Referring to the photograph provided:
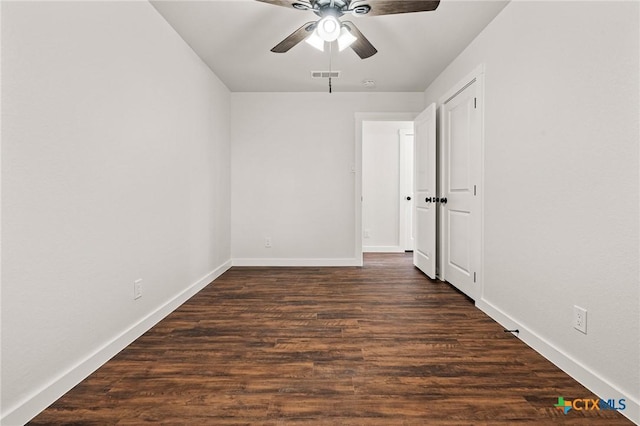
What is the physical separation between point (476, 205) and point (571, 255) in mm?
1132

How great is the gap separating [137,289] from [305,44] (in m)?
2.51

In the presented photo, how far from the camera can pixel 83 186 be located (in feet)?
5.43

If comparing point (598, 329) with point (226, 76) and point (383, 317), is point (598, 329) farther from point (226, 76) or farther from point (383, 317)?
point (226, 76)

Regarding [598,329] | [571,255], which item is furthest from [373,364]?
[571,255]

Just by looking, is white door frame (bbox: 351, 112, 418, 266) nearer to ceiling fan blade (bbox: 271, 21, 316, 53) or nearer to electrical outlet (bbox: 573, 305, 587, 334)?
ceiling fan blade (bbox: 271, 21, 316, 53)

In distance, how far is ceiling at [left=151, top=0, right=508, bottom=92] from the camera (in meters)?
2.42

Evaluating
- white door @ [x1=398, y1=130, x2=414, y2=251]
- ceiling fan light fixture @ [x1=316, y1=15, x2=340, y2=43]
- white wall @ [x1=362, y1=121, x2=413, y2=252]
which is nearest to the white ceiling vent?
ceiling fan light fixture @ [x1=316, y1=15, x2=340, y2=43]

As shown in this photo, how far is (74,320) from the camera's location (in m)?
1.60

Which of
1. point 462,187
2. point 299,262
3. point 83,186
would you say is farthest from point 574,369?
point 299,262

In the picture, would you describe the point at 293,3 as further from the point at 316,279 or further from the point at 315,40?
the point at 316,279

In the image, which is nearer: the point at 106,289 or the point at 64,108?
the point at 64,108

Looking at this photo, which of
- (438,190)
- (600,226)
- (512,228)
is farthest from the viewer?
(438,190)

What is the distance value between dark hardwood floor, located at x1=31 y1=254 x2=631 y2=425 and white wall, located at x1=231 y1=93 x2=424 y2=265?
5.54 feet

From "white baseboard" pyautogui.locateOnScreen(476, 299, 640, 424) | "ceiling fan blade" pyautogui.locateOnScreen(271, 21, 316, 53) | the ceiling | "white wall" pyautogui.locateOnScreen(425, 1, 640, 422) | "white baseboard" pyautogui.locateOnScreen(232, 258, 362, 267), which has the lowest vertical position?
"white baseboard" pyautogui.locateOnScreen(476, 299, 640, 424)
